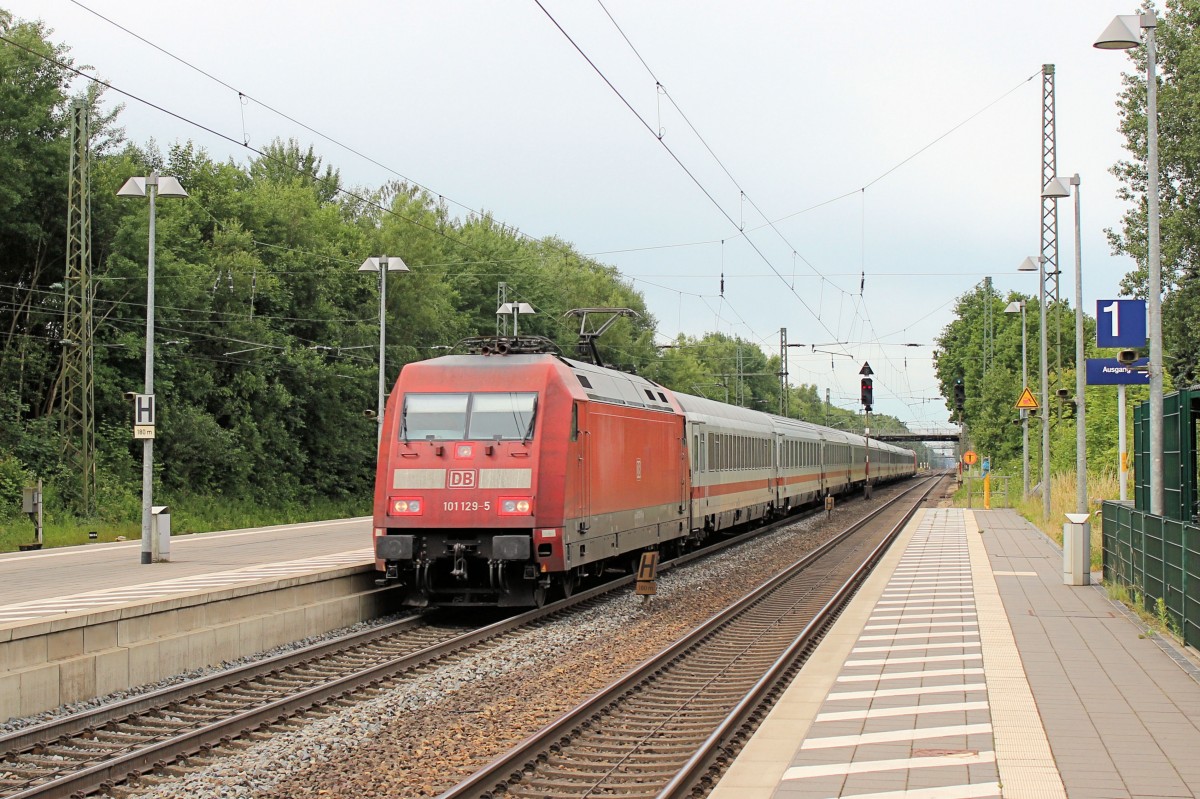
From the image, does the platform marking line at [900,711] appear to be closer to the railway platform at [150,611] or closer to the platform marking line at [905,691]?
the platform marking line at [905,691]

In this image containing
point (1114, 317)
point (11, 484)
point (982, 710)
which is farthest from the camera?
point (11, 484)

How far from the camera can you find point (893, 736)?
847cm

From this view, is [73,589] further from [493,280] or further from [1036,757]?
[493,280]

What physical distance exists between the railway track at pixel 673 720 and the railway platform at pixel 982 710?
1.14 ft

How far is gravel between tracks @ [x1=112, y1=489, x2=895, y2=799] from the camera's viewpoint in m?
8.12

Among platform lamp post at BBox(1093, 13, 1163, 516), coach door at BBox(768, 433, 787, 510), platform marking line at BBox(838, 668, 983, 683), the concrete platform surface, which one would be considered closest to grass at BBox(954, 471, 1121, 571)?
platform lamp post at BBox(1093, 13, 1163, 516)

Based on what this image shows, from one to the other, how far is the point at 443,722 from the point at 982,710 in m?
4.11

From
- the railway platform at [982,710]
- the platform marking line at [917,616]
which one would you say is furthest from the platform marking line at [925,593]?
the platform marking line at [917,616]

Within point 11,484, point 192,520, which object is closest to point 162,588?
point 11,484

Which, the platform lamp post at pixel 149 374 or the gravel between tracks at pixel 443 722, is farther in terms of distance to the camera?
the platform lamp post at pixel 149 374

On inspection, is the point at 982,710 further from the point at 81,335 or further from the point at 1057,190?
the point at 81,335

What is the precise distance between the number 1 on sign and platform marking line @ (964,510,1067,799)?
3986 millimetres

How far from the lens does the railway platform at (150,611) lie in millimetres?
10477

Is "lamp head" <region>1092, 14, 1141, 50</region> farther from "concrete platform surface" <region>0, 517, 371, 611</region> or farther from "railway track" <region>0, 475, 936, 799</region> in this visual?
"concrete platform surface" <region>0, 517, 371, 611</region>
